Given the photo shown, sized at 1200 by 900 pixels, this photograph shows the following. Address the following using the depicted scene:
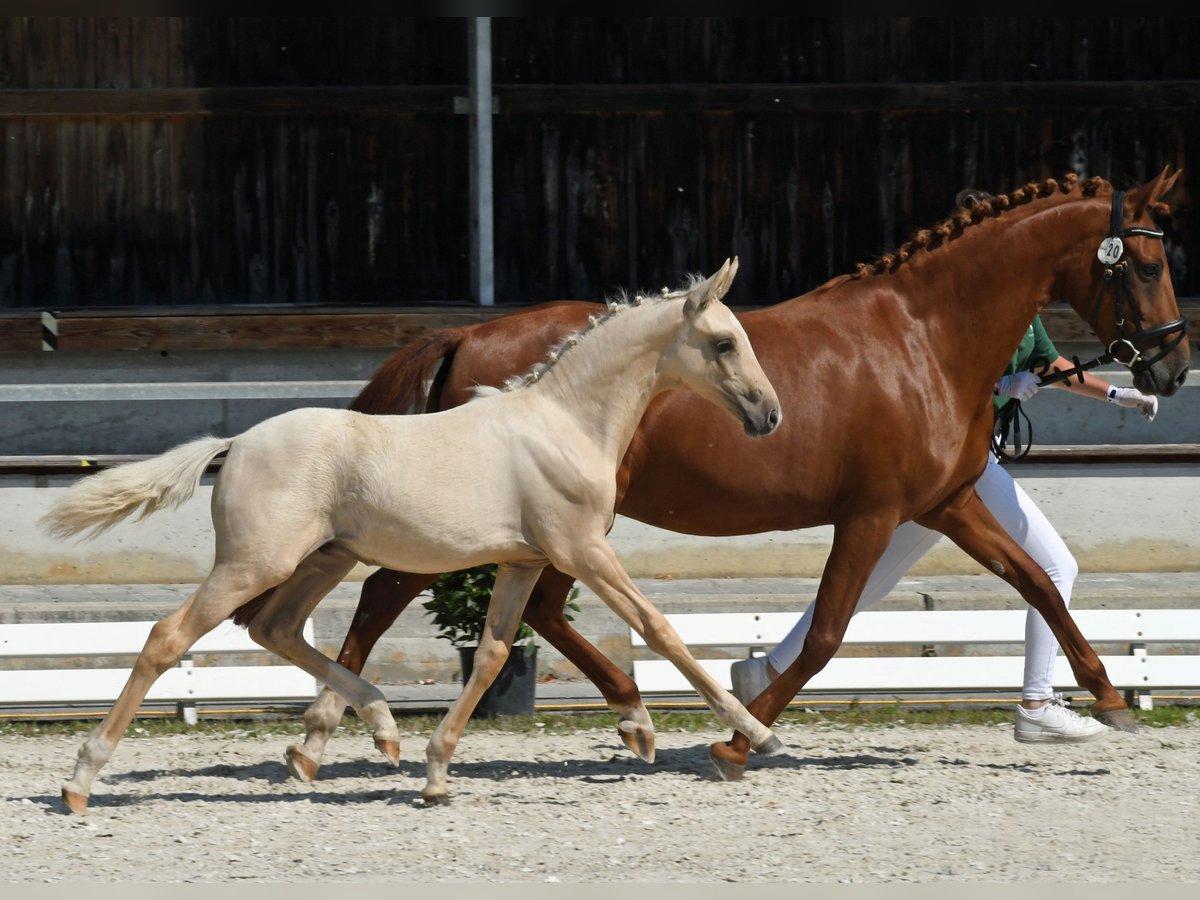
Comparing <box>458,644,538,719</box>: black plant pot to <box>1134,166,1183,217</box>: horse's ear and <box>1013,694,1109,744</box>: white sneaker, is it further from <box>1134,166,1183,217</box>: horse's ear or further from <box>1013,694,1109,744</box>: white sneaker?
<box>1134,166,1183,217</box>: horse's ear

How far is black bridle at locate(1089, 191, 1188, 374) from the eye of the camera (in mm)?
6461

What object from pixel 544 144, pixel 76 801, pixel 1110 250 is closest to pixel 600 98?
pixel 544 144

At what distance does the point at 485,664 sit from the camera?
595 centimetres

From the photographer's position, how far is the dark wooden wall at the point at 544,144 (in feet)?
37.5

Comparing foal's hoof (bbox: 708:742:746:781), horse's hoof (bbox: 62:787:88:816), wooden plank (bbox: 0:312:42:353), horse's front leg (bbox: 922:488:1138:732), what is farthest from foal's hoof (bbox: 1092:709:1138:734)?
wooden plank (bbox: 0:312:42:353)

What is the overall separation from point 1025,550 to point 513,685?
2.21 meters

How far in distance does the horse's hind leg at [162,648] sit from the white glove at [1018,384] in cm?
303

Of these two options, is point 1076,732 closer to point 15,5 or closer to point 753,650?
point 753,650

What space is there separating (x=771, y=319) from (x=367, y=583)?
1.81 metres

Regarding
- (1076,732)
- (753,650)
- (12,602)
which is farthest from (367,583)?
(12,602)

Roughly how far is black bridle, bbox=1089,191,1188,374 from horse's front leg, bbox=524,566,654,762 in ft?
7.04

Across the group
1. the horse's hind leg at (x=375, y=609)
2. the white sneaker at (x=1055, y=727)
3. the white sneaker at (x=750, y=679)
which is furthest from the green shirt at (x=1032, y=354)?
the horse's hind leg at (x=375, y=609)

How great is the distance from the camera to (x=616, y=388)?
5.92 m

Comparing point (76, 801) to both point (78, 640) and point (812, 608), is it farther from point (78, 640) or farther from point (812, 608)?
point (812, 608)
